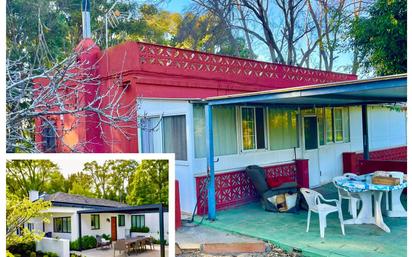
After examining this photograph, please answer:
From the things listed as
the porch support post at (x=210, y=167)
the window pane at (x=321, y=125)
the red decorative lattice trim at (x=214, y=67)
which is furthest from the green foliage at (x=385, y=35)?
the porch support post at (x=210, y=167)

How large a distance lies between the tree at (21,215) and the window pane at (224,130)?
527 cm

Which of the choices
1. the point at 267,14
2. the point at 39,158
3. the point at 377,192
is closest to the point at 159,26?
the point at 267,14

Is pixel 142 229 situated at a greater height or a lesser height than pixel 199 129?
lesser

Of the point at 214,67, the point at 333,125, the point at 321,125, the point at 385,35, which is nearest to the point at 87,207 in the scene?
the point at 214,67

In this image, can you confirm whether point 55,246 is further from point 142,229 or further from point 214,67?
point 214,67

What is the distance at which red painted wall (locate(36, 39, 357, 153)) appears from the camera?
7.73 m

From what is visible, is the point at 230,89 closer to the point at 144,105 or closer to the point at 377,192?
the point at 144,105

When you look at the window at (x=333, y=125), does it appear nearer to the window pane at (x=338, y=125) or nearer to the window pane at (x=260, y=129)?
the window pane at (x=338, y=125)

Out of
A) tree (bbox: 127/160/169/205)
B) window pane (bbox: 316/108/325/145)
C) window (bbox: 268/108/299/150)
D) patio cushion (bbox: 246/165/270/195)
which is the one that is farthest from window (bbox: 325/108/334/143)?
tree (bbox: 127/160/169/205)

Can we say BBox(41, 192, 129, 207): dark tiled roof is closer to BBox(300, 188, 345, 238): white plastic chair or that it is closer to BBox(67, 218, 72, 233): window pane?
BBox(67, 218, 72, 233): window pane

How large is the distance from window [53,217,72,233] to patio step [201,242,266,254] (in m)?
3.15

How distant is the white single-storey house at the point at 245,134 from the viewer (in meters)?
6.57

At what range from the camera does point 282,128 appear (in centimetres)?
891

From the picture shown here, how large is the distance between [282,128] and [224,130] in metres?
1.96
